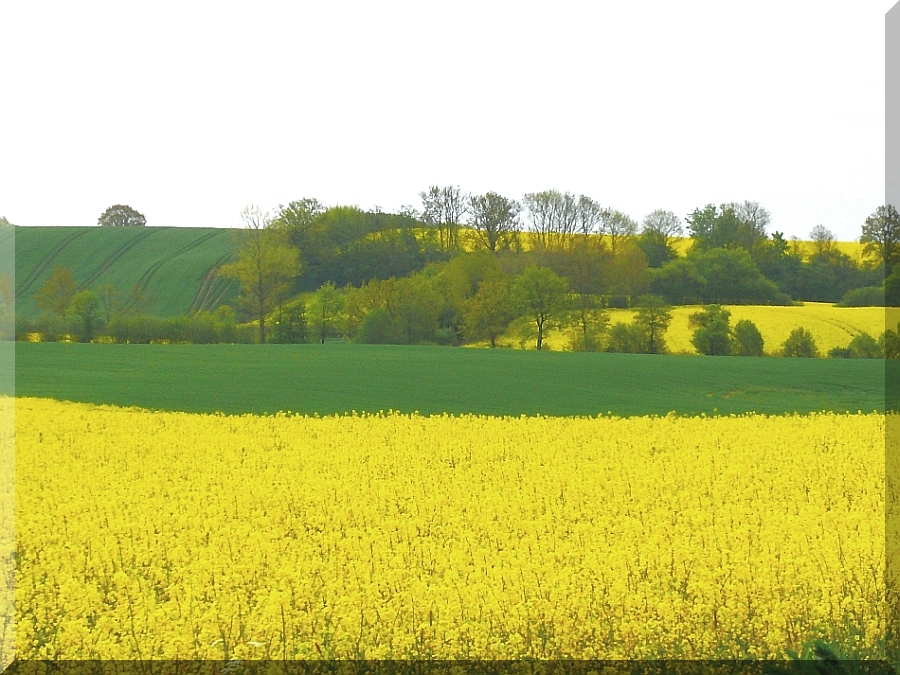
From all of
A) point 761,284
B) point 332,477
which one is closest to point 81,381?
point 332,477

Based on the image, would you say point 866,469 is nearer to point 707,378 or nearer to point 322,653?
point 322,653

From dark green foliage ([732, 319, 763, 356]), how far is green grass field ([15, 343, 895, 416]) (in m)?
6.32

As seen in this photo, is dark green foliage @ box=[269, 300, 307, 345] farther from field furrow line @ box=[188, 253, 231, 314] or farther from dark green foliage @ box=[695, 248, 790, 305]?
dark green foliage @ box=[695, 248, 790, 305]

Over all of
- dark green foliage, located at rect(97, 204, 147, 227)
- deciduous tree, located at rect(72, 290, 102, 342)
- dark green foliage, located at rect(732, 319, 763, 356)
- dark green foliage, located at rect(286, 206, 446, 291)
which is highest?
dark green foliage, located at rect(97, 204, 147, 227)

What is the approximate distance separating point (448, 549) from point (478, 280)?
119ft

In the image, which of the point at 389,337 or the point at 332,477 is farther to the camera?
the point at 389,337

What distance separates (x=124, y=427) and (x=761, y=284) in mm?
42146

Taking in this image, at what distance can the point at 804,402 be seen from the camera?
1013 inches

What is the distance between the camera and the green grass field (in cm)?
2405

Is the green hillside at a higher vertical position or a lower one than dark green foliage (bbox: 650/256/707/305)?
higher

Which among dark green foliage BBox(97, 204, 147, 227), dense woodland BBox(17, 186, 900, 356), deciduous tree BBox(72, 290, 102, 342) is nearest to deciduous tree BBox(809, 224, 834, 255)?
dense woodland BBox(17, 186, 900, 356)

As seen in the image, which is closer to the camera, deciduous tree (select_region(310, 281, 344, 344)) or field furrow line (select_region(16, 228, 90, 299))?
deciduous tree (select_region(310, 281, 344, 344))

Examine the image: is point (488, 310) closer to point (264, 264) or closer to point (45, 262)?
point (264, 264)

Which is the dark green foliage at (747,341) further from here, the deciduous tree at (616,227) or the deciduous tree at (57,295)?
the deciduous tree at (57,295)
